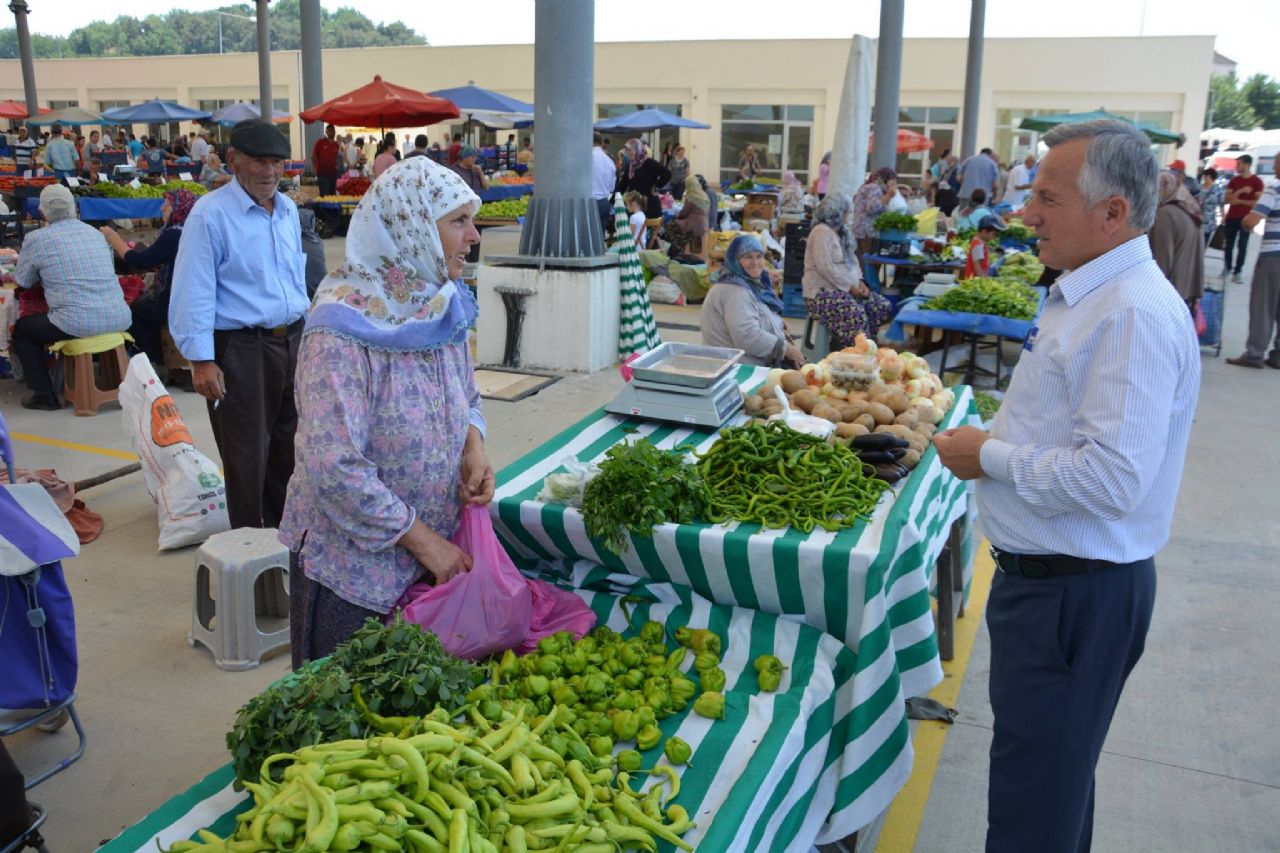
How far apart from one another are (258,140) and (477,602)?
8.82 ft

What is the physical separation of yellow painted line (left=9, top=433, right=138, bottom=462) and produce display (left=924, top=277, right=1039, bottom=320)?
258 inches

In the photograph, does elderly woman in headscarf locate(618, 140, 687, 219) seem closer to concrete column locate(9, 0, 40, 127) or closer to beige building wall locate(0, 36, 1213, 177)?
concrete column locate(9, 0, 40, 127)

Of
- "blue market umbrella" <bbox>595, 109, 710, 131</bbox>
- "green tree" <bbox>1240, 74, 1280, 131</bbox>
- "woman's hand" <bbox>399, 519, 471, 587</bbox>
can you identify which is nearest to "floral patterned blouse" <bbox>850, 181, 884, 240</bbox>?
"woman's hand" <bbox>399, 519, 471, 587</bbox>

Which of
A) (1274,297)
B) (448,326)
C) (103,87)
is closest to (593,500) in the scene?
(448,326)

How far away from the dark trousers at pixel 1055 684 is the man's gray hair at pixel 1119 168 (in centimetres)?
88

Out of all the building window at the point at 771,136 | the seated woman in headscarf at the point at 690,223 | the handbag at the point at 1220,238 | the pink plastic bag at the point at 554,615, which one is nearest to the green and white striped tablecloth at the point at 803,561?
the pink plastic bag at the point at 554,615

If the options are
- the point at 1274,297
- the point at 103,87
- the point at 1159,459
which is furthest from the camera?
the point at 103,87

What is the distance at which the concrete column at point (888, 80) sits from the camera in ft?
54.8

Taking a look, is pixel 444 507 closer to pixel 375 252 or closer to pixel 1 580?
pixel 375 252

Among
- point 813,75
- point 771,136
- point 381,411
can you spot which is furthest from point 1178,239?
point 771,136

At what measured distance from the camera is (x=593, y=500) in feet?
10.3

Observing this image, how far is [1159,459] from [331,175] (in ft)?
63.0

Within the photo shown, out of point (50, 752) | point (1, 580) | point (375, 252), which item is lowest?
point (50, 752)

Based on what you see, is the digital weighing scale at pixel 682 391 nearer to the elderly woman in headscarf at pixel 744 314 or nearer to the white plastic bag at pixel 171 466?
the elderly woman in headscarf at pixel 744 314
